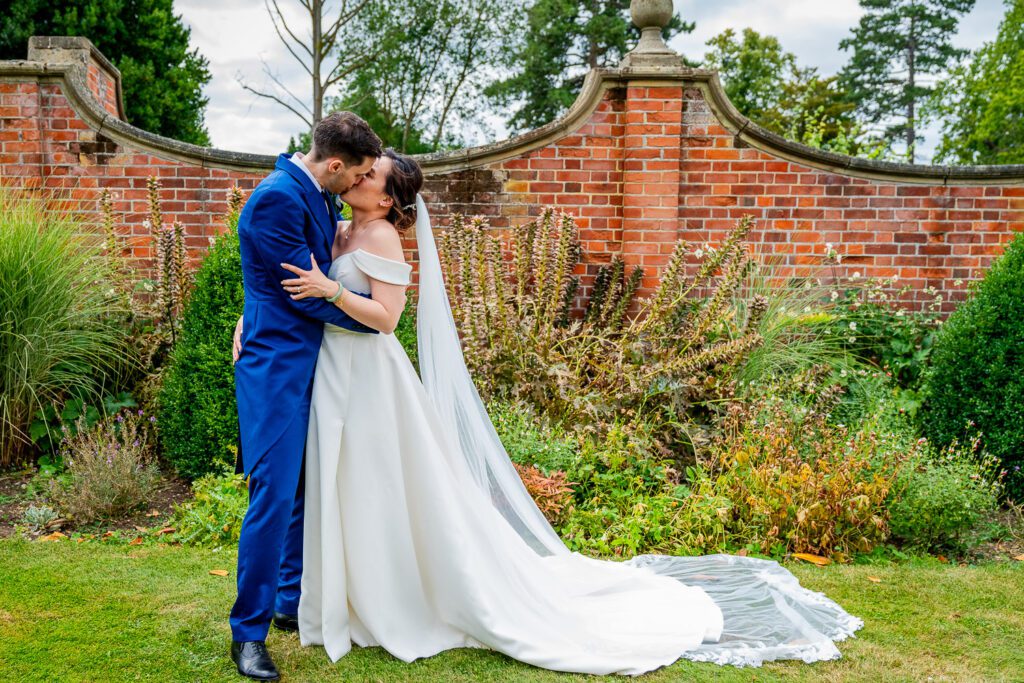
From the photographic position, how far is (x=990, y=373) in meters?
4.75

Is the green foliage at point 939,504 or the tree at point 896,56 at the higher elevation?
the tree at point 896,56

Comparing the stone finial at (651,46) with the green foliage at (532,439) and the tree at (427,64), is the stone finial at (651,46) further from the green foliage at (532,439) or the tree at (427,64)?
the tree at (427,64)

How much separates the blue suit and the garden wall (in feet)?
12.2

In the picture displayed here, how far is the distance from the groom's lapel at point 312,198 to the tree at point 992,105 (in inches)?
830

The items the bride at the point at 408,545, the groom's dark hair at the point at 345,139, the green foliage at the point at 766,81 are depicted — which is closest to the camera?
the groom's dark hair at the point at 345,139

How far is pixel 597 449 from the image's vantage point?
4.76 m

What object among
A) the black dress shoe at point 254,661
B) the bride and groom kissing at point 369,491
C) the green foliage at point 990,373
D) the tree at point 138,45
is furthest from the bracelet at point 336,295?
the tree at point 138,45

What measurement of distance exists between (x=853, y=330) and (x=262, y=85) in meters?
14.2

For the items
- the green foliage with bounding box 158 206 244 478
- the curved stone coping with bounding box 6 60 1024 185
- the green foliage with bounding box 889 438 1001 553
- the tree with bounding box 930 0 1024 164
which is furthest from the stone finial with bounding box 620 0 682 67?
the tree with bounding box 930 0 1024 164

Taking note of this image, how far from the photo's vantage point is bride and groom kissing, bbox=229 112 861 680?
2.71m

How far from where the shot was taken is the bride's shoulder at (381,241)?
294cm

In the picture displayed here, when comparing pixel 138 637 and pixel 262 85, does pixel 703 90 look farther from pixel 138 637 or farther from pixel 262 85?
pixel 262 85

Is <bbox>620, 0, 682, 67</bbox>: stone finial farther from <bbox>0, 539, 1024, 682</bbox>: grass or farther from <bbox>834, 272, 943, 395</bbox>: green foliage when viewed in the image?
<bbox>0, 539, 1024, 682</bbox>: grass

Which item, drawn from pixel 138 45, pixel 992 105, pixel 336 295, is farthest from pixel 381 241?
pixel 992 105
